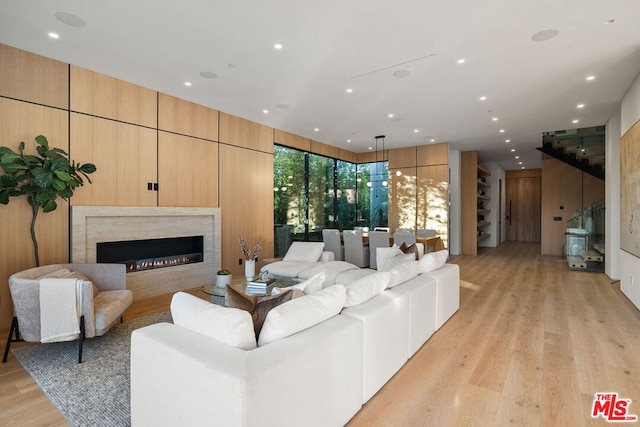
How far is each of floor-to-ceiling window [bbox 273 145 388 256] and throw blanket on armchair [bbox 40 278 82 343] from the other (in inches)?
190

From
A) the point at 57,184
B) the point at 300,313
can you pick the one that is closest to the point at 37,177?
the point at 57,184

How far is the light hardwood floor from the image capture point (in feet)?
7.03

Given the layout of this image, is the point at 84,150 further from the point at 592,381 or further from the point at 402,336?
the point at 592,381

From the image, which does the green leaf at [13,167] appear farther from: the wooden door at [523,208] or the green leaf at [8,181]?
the wooden door at [523,208]

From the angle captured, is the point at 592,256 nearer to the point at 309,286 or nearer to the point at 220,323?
the point at 309,286

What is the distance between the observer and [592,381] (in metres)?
2.57

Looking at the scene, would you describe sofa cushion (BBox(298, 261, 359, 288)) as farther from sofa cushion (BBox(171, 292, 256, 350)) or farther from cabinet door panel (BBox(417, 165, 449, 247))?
cabinet door panel (BBox(417, 165, 449, 247))

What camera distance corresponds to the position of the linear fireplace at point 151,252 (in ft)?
15.7

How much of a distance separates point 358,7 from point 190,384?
3233 millimetres

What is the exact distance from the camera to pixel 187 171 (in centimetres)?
557

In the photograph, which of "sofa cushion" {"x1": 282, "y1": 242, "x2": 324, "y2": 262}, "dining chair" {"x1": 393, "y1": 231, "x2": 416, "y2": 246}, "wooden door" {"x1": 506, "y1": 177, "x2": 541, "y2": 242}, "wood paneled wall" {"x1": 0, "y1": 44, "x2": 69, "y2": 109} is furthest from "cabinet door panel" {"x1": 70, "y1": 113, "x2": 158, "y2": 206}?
"wooden door" {"x1": 506, "y1": 177, "x2": 541, "y2": 242}

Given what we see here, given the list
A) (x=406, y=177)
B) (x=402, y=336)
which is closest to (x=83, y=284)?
(x=402, y=336)

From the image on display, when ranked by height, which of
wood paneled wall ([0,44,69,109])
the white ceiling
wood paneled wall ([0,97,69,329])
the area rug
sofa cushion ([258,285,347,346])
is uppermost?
the white ceiling

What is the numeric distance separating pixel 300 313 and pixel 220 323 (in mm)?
453
